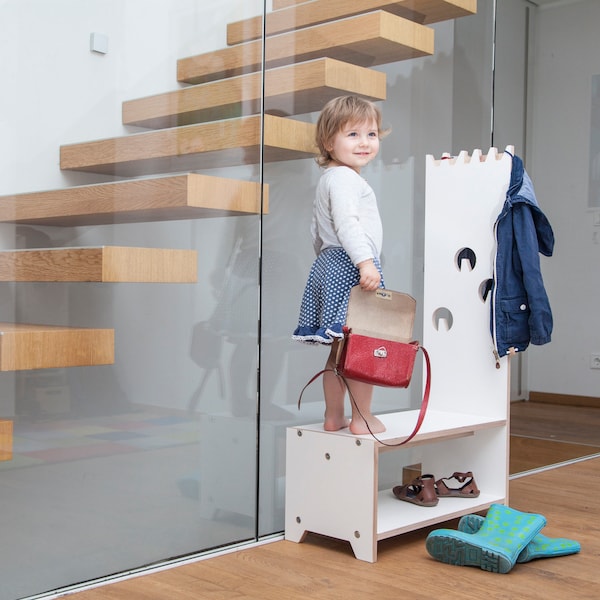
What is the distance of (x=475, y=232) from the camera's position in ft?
8.99

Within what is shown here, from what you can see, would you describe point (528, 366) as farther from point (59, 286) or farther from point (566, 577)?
point (59, 286)

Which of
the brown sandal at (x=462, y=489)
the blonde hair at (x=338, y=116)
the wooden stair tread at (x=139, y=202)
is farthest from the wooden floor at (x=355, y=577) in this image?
the blonde hair at (x=338, y=116)

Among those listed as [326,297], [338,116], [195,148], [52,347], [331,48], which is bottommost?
[52,347]

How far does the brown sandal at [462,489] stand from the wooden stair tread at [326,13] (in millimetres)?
1403

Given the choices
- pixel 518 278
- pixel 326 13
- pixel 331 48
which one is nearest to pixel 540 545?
pixel 518 278

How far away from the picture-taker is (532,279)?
2.60 m

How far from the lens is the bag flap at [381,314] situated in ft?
7.64

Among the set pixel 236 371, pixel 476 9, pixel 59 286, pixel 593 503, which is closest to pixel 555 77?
pixel 476 9

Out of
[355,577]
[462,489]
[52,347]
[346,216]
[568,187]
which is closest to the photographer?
[52,347]

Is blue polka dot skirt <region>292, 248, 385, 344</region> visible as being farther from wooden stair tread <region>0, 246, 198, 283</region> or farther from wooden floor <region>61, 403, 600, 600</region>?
wooden floor <region>61, 403, 600, 600</region>

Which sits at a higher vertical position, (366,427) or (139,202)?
(139,202)

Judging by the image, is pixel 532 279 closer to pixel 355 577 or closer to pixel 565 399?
pixel 355 577

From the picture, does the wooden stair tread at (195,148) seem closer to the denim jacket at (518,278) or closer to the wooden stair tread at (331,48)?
the wooden stair tread at (331,48)

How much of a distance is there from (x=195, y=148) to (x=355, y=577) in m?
1.14
